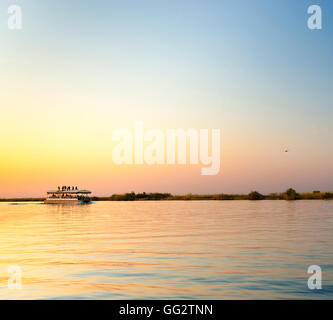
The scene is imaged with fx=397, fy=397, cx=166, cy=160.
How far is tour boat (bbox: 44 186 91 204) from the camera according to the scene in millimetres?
134075

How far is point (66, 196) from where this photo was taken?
140125 mm

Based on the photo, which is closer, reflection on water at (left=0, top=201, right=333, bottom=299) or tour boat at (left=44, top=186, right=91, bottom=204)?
reflection on water at (left=0, top=201, right=333, bottom=299)

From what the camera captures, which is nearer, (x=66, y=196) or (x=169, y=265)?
(x=169, y=265)

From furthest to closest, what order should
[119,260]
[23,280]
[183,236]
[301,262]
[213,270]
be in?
[183,236] < [119,260] < [301,262] < [213,270] < [23,280]

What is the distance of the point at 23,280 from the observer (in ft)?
50.6

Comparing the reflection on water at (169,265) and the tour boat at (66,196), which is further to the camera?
the tour boat at (66,196)

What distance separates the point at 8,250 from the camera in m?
23.3

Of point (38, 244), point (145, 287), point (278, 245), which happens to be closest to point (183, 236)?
point (278, 245)

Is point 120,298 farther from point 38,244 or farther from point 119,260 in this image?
point 38,244

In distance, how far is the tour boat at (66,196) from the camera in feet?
440
